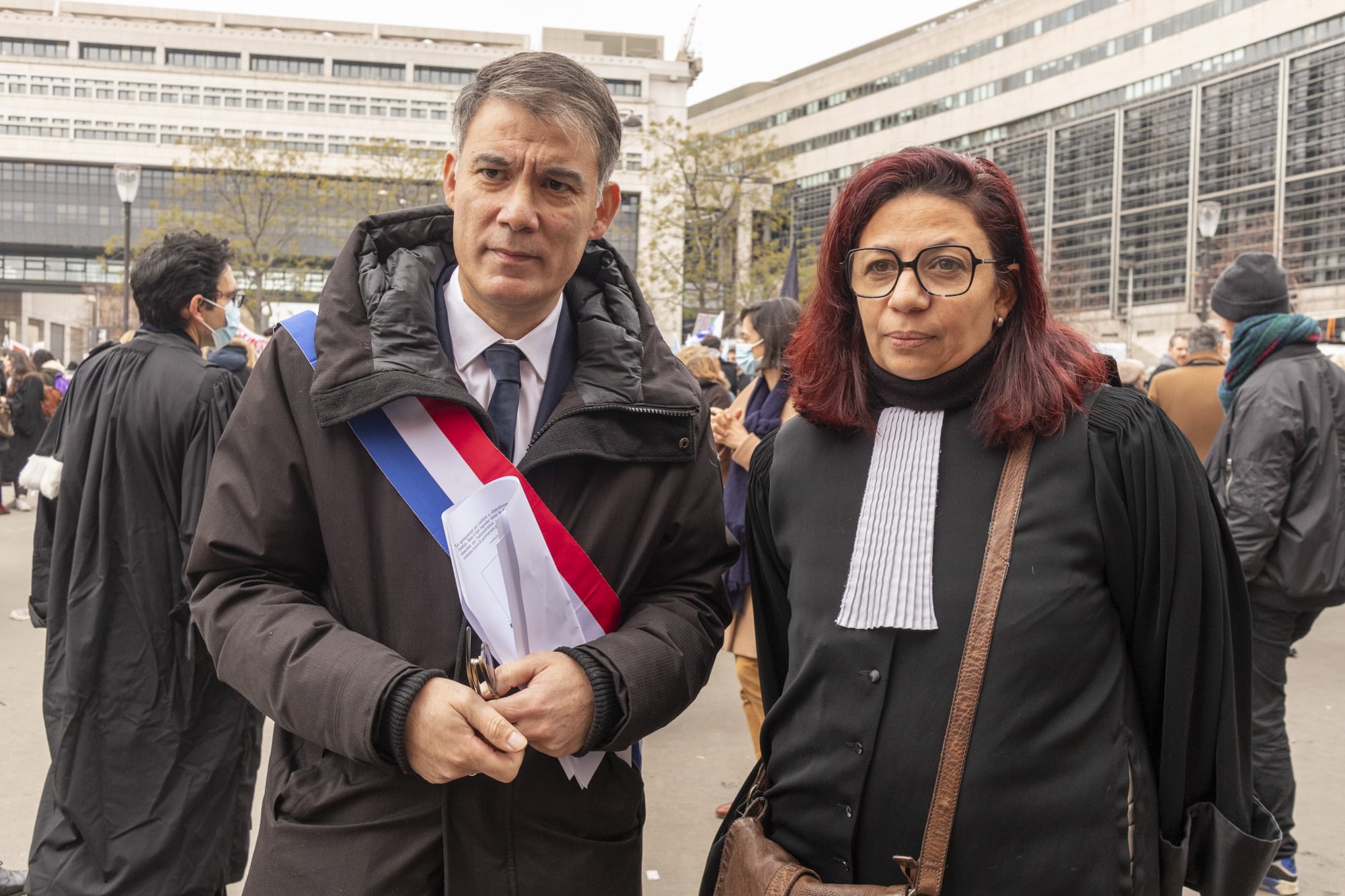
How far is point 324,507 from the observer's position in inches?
78.7

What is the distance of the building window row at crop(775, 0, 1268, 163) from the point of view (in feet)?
215

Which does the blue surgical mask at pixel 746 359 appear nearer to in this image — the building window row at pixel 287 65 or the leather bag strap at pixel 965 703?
the leather bag strap at pixel 965 703

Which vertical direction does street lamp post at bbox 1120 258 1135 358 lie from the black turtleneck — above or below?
above

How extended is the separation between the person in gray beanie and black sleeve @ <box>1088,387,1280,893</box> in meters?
2.38

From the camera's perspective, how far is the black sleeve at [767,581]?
7.91 feet

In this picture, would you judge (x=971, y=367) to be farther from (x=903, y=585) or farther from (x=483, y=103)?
(x=483, y=103)

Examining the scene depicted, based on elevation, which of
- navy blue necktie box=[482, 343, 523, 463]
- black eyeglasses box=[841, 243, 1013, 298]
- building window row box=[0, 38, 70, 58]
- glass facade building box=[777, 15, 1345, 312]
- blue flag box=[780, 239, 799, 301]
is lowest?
navy blue necktie box=[482, 343, 523, 463]

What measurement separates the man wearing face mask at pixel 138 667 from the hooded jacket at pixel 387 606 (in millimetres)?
1834

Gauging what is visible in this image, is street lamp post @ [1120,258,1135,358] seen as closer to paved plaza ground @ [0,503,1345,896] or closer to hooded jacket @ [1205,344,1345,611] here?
Answer: paved plaza ground @ [0,503,1345,896]

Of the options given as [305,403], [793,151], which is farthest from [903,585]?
[793,151]

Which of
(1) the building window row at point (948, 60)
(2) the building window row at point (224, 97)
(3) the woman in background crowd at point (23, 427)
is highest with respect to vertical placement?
(1) the building window row at point (948, 60)

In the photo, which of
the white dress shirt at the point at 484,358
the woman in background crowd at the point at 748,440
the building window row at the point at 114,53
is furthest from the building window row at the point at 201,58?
the white dress shirt at the point at 484,358

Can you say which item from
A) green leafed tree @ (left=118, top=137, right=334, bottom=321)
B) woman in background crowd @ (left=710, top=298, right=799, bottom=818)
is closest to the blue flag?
woman in background crowd @ (left=710, top=298, right=799, bottom=818)

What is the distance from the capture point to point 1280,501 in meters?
4.34
